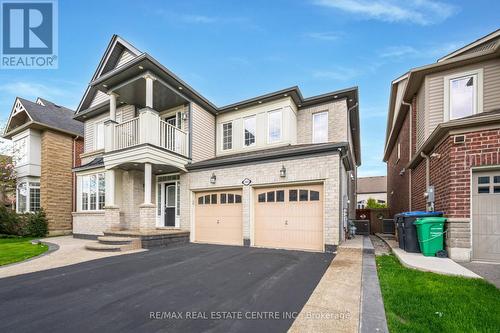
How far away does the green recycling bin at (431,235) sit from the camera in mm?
6555

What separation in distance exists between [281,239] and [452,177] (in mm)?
5283

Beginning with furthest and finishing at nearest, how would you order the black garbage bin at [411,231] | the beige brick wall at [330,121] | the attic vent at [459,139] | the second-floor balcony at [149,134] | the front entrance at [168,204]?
1. the front entrance at [168,204]
2. the beige brick wall at [330,121]
3. the second-floor balcony at [149,134]
4. the black garbage bin at [411,231]
5. the attic vent at [459,139]

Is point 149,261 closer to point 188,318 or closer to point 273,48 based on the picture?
point 188,318

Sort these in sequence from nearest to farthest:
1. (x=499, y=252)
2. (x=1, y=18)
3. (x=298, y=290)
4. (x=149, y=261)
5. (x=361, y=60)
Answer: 1. (x=298, y=290)
2. (x=499, y=252)
3. (x=149, y=261)
4. (x=1, y=18)
5. (x=361, y=60)

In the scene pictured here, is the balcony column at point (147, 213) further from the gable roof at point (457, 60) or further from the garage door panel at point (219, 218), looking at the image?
the gable roof at point (457, 60)

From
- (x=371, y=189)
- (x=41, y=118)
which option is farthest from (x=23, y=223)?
(x=371, y=189)

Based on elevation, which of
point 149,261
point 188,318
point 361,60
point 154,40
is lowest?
point 149,261

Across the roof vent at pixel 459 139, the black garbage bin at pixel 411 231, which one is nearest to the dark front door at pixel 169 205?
the black garbage bin at pixel 411 231

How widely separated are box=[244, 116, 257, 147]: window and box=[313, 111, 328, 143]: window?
284cm

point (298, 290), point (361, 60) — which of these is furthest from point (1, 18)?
point (361, 60)

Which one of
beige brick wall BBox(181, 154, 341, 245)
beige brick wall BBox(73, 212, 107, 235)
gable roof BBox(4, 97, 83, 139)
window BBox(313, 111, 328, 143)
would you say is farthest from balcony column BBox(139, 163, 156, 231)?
gable roof BBox(4, 97, 83, 139)

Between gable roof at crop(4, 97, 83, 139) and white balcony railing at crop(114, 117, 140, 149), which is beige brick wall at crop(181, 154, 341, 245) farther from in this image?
gable roof at crop(4, 97, 83, 139)

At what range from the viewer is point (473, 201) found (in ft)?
20.5

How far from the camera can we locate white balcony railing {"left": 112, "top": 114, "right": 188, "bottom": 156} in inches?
382
